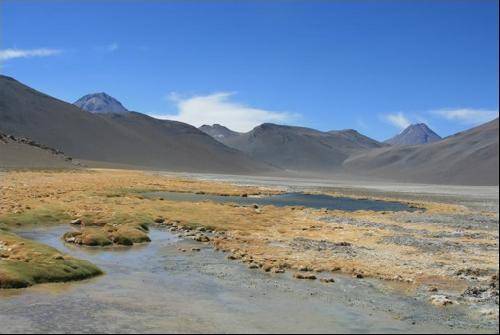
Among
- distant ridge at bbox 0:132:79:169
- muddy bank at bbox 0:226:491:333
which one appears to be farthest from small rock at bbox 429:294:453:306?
distant ridge at bbox 0:132:79:169

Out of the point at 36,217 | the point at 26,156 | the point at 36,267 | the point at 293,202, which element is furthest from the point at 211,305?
the point at 26,156

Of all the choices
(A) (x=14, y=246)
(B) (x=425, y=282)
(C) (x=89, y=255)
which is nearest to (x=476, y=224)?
(B) (x=425, y=282)

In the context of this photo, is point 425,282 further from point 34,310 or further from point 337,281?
point 34,310

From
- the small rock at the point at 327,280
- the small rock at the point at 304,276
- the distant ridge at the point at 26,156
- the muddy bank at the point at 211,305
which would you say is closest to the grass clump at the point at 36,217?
the muddy bank at the point at 211,305

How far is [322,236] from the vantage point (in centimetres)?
3906

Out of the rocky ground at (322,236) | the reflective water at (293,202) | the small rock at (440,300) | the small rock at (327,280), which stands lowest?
the small rock at (327,280)

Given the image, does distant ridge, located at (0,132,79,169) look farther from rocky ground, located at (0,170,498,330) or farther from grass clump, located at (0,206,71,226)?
grass clump, located at (0,206,71,226)

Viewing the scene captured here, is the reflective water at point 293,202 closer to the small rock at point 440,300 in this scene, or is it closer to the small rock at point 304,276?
the small rock at point 304,276

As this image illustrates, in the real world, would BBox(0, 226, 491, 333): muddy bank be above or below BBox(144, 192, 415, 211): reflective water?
below

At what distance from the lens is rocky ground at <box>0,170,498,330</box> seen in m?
25.1

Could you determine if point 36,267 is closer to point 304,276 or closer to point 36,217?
point 304,276

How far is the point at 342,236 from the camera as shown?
39.3 m

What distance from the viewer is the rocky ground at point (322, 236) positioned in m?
25.1

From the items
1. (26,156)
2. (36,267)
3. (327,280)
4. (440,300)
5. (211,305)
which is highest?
(26,156)
